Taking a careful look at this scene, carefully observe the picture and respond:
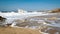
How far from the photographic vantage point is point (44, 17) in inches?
57.0

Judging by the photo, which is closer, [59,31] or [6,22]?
[59,31]

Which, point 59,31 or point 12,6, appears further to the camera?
point 12,6

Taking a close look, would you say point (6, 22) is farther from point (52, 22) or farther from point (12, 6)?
point (52, 22)

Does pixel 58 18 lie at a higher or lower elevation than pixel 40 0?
lower

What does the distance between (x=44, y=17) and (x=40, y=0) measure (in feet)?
0.79

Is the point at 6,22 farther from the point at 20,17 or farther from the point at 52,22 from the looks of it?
the point at 52,22

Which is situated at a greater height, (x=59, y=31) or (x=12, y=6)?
(x=12, y=6)

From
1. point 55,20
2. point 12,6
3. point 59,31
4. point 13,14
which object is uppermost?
point 12,6

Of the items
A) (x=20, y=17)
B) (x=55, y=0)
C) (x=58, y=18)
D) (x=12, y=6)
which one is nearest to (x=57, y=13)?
(x=58, y=18)

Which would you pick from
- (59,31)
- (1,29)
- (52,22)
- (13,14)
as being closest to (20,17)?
(13,14)

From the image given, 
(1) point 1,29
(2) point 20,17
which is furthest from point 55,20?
(1) point 1,29

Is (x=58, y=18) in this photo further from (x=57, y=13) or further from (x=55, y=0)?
(x=55, y=0)

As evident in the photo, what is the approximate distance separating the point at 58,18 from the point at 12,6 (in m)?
0.64

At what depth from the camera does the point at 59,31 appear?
132cm
